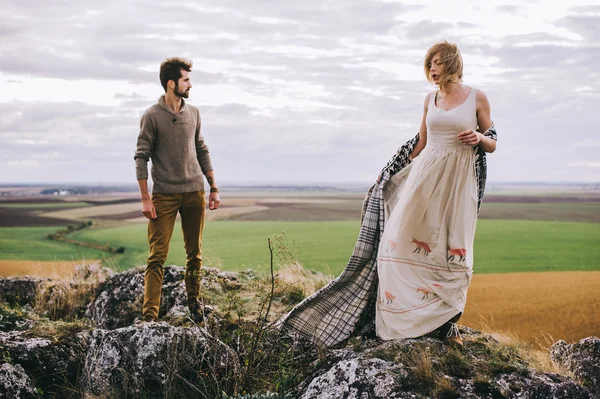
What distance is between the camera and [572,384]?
4.54 meters

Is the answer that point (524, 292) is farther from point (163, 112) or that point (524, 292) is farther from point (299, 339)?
point (163, 112)

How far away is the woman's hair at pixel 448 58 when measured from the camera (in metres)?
4.82

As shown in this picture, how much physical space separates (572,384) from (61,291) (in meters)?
6.90

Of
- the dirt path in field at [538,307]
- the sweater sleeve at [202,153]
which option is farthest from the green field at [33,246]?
the dirt path in field at [538,307]

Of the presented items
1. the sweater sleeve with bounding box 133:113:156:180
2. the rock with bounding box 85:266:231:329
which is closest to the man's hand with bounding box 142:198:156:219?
the sweater sleeve with bounding box 133:113:156:180

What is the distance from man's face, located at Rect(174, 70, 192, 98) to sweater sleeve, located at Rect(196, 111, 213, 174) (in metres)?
0.53

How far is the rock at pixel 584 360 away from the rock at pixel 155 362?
3.59m

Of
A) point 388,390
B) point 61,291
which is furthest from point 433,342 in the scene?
point 61,291

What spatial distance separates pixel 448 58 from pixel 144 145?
3.19 metres

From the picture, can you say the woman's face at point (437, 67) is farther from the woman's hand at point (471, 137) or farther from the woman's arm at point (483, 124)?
the woman's hand at point (471, 137)

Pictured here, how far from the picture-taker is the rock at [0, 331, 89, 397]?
5.17 metres

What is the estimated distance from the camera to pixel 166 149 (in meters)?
5.99

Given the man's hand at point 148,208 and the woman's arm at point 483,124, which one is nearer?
the woman's arm at point 483,124

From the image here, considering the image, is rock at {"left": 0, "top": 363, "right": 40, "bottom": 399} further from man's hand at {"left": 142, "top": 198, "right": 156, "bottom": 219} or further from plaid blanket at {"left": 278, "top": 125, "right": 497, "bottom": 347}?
plaid blanket at {"left": 278, "top": 125, "right": 497, "bottom": 347}
